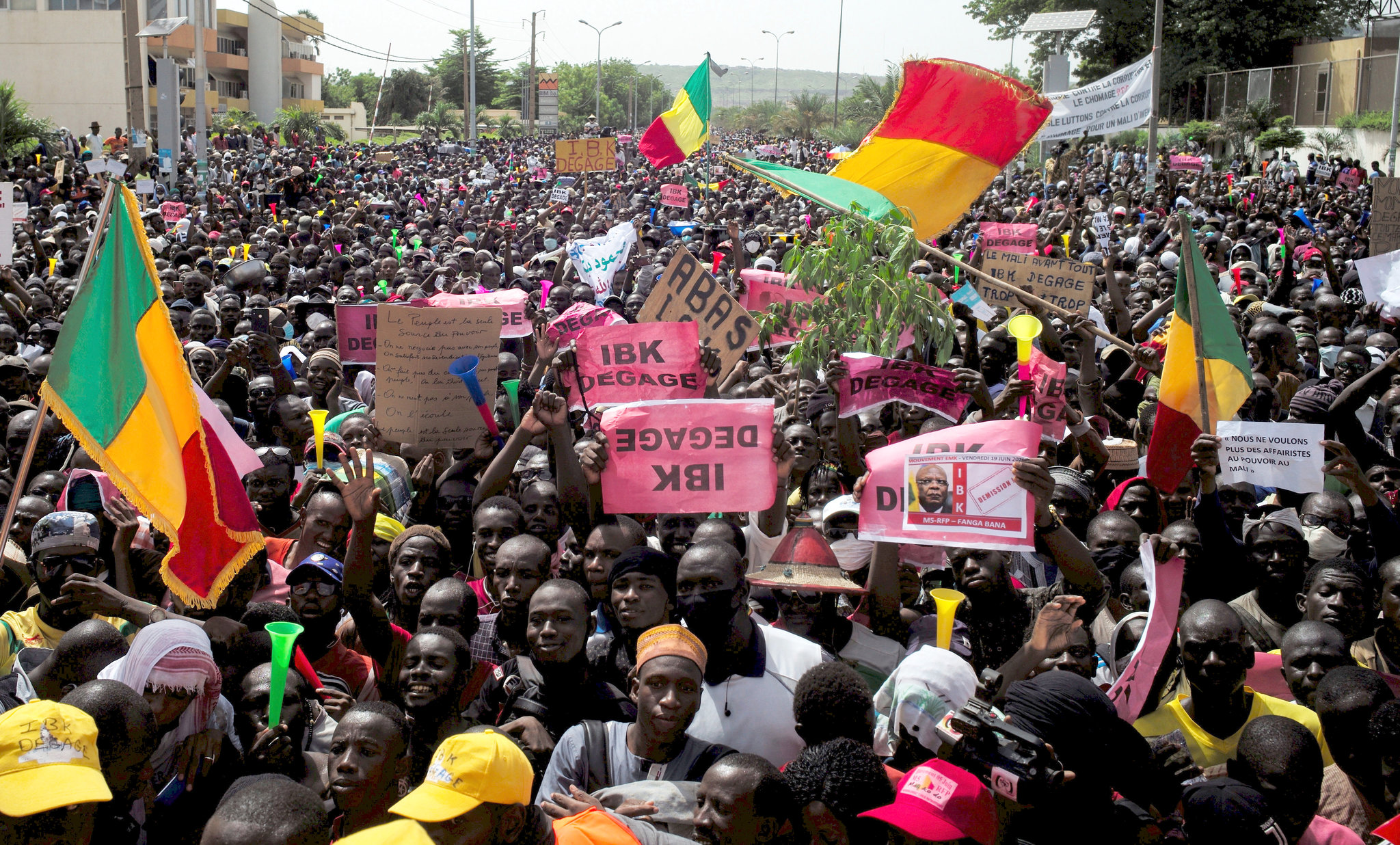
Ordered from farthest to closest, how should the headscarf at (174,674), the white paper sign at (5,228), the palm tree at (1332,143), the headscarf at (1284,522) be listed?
1. the palm tree at (1332,143)
2. the white paper sign at (5,228)
3. the headscarf at (1284,522)
4. the headscarf at (174,674)

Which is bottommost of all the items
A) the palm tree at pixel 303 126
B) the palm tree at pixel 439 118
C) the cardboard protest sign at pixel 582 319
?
the cardboard protest sign at pixel 582 319

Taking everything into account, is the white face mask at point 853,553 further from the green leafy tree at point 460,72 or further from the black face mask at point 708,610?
the green leafy tree at point 460,72

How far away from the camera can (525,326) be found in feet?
29.1

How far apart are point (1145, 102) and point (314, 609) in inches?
707

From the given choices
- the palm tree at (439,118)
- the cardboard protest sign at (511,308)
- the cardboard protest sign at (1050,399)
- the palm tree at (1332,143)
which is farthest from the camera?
the palm tree at (439,118)

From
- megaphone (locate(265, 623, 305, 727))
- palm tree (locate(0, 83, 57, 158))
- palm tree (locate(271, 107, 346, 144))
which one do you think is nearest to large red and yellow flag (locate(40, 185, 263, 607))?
megaphone (locate(265, 623, 305, 727))

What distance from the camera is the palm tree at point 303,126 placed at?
49.5 metres

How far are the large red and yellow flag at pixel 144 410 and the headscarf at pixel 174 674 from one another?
683 millimetres

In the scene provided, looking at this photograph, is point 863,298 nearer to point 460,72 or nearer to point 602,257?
point 602,257

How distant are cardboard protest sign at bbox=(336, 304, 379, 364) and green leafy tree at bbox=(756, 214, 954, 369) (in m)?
2.77

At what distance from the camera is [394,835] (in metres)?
2.58

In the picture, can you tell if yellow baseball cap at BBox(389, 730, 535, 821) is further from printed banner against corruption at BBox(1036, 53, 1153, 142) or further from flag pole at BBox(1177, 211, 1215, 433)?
printed banner against corruption at BBox(1036, 53, 1153, 142)

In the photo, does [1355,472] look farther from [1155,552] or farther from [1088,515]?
[1155,552]

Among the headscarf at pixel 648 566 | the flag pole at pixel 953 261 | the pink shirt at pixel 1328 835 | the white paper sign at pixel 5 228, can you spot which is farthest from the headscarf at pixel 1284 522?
the white paper sign at pixel 5 228
